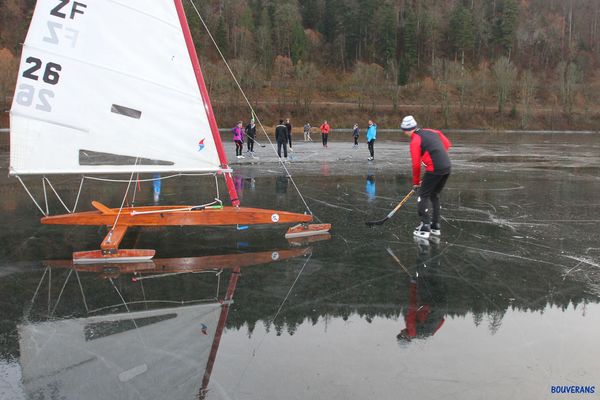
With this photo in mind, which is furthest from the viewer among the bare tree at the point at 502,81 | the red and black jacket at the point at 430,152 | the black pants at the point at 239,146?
the bare tree at the point at 502,81

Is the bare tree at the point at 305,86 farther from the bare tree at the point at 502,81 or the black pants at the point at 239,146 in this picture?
the black pants at the point at 239,146

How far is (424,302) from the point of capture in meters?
5.70

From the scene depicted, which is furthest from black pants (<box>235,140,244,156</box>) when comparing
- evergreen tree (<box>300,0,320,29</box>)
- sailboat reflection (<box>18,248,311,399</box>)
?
evergreen tree (<box>300,0,320,29</box>)

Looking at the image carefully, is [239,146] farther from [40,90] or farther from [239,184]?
[40,90]

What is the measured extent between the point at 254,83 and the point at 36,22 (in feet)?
202

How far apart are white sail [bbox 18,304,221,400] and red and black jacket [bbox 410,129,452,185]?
416cm

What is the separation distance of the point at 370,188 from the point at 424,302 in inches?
318

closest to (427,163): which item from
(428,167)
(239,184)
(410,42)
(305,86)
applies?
(428,167)

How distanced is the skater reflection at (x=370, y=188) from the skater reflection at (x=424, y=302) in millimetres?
4849

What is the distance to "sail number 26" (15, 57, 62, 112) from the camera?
23.2ft

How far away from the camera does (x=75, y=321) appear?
5176 mm

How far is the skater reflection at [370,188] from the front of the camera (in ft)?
40.2

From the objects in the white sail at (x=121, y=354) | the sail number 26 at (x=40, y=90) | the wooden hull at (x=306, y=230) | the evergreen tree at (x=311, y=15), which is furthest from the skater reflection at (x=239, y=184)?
the evergreen tree at (x=311, y=15)

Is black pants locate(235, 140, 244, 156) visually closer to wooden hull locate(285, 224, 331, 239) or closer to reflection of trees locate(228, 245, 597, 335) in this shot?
wooden hull locate(285, 224, 331, 239)
